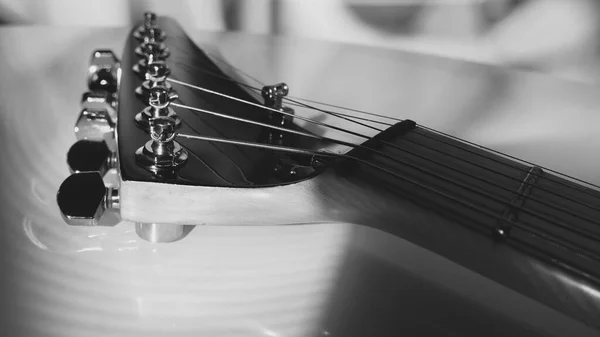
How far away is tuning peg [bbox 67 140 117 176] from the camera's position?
22.1 inches

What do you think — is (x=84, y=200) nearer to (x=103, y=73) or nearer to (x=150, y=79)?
(x=150, y=79)

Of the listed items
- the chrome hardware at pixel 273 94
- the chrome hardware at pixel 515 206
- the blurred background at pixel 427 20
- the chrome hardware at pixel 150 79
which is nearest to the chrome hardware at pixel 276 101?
the chrome hardware at pixel 273 94

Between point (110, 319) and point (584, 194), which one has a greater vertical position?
point (584, 194)

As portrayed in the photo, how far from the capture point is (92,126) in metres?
0.64

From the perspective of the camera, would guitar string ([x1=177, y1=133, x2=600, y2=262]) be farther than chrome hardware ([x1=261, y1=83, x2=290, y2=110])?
No

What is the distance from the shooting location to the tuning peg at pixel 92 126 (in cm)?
64

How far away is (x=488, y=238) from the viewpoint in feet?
1.37

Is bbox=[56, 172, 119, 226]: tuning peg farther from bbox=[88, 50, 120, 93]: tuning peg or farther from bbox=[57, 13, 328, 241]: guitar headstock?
bbox=[88, 50, 120, 93]: tuning peg

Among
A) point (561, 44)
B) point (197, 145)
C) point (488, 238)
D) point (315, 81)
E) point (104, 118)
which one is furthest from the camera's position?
point (561, 44)

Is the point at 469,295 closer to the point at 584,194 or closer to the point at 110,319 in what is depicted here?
the point at 584,194

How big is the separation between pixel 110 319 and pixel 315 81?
58cm

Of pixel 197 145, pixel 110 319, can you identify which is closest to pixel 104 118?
pixel 197 145

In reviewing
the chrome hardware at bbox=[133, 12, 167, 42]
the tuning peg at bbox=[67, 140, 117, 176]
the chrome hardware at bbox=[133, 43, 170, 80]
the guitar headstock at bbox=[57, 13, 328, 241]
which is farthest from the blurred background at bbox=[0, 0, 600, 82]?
the tuning peg at bbox=[67, 140, 117, 176]

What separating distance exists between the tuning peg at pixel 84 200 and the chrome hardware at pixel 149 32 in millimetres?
332
